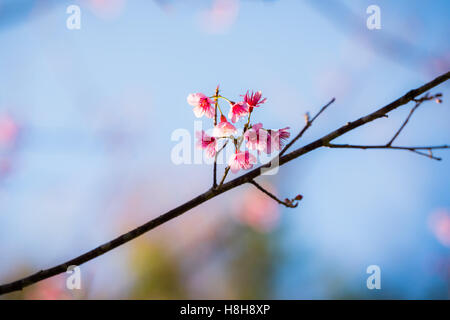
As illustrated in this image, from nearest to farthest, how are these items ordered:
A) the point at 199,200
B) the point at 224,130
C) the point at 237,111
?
1. the point at 199,200
2. the point at 224,130
3. the point at 237,111

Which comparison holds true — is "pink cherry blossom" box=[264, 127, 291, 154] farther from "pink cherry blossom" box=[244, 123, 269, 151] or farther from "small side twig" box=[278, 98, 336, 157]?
"small side twig" box=[278, 98, 336, 157]

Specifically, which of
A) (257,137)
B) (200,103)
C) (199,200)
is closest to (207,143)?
(200,103)

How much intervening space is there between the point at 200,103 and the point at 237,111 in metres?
0.29

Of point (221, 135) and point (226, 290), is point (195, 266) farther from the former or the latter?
point (221, 135)

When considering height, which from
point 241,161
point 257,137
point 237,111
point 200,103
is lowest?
point 241,161

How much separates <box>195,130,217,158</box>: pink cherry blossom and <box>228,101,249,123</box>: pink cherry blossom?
227 mm

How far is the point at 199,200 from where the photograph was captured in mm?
1640

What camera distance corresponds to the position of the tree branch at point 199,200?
1570 millimetres

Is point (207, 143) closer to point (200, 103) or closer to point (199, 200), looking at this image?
point (200, 103)

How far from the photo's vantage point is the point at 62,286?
6.27 meters

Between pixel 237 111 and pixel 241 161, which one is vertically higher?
pixel 237 111

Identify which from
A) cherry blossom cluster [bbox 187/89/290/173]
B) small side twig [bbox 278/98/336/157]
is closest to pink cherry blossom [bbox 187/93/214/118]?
cherry blossom cluster [bbox 187/89/290/173]
